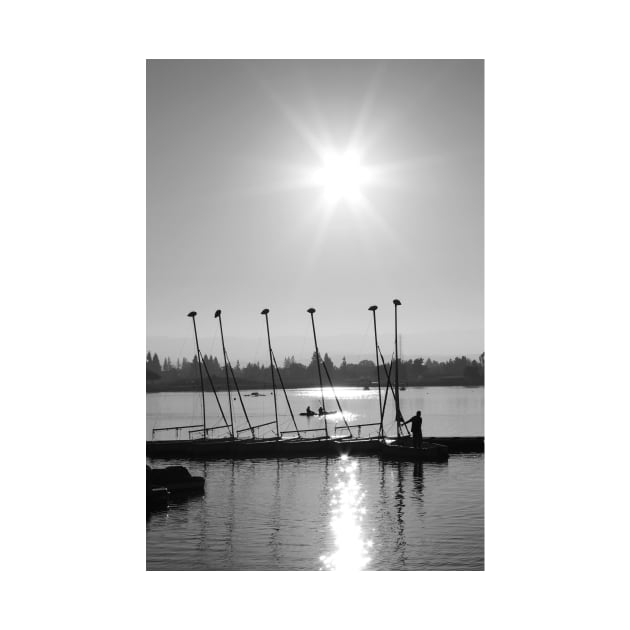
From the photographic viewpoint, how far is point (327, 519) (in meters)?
9.16

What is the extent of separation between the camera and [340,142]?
22.3ft

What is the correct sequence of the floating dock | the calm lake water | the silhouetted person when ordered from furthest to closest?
the floating dock, the silhouetted person, the calm lake water

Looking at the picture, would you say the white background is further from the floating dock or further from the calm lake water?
the floating dock

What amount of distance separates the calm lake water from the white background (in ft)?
4.49

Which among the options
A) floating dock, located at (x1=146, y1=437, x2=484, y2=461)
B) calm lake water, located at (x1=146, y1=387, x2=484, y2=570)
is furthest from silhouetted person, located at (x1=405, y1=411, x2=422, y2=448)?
floating dock, located at (x1=146, y1=437, x2=484, y2=461)

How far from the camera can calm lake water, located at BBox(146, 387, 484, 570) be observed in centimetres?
684
